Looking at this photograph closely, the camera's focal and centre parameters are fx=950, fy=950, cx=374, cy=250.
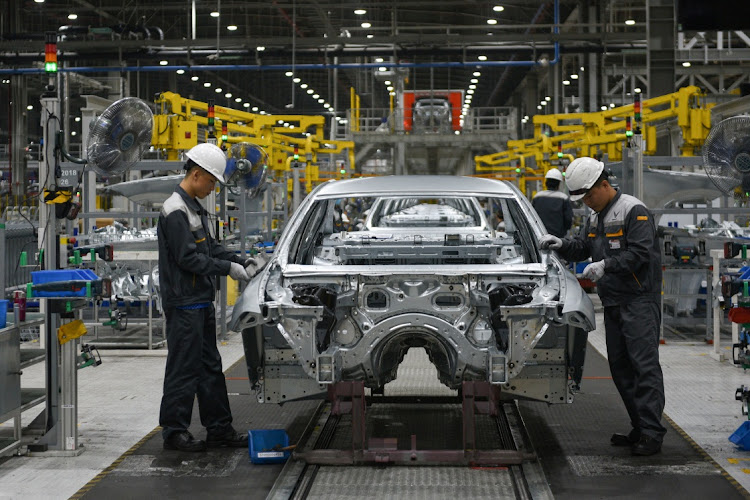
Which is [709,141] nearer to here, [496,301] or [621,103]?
[496,301]

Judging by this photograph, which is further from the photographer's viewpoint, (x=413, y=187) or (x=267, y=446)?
(x=413, y=187)

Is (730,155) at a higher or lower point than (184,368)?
higher

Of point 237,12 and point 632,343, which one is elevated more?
point 237,12

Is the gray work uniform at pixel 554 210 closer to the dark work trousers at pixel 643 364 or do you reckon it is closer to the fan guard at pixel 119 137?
the fan guard at pixel 119 137

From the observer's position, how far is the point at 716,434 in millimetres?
5262

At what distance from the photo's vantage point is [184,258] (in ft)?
15.5

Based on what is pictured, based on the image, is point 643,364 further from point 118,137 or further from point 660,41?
point 660,41

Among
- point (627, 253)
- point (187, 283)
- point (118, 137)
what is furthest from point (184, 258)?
point (627, 253)

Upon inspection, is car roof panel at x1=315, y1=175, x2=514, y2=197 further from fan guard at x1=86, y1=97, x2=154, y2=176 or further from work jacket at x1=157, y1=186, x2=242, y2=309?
fan guard at x1=86, y1=97, x2=154, y2=176

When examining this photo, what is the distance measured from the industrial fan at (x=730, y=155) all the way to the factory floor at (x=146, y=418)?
1440mm

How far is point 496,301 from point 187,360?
67.2 inches

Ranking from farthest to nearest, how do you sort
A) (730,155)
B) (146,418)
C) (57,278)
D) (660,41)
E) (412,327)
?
1. (660,41)
2. (730,155)
3. (146,418)
4. (57,278)
5. (412,327)

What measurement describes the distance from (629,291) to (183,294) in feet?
7.45

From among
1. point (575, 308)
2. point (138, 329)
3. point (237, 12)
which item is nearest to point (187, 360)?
point (575, 308)
